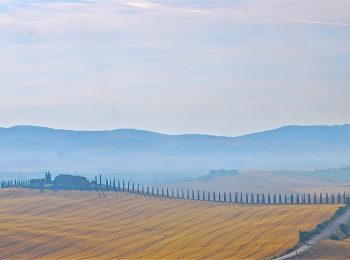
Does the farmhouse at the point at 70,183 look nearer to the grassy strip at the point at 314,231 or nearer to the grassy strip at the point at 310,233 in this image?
the grassy strip at the point at 314,231

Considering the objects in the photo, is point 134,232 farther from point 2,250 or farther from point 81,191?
point 81,191

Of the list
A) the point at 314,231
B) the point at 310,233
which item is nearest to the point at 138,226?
the point at 314,231

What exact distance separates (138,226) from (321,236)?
31644mm

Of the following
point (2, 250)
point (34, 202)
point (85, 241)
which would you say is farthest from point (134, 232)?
point (34, 202)

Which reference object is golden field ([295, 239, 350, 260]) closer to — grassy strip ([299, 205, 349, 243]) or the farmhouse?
grassy strip ([299, 205, 349, 243])

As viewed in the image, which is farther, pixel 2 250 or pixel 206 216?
pixel 206 216

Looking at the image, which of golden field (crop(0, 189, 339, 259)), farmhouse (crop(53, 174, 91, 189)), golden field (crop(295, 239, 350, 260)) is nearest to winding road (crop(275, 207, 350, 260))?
golden field (crop(295, 239, 350, 260))

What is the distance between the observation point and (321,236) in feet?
300

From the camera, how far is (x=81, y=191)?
15575cm

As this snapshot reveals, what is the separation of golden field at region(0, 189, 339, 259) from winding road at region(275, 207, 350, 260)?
1.61 m

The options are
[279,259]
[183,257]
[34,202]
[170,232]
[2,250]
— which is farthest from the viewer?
[34,202]

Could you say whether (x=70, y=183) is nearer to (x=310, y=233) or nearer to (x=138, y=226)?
(x=138, y=226)

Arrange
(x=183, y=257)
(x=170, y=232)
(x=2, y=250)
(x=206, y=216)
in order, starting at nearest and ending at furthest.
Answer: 1. (x=183, y=257)
2. (x=2, y=250)
3. (x=170, y=232)
4. (x=206, y=216)

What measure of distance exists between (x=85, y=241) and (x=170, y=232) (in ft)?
40.6
